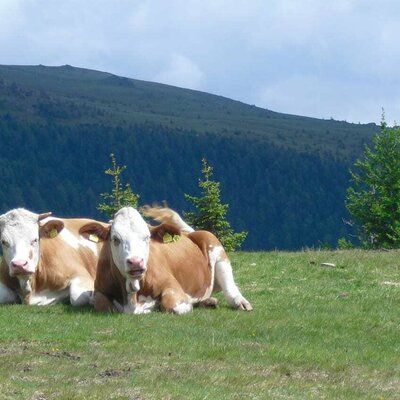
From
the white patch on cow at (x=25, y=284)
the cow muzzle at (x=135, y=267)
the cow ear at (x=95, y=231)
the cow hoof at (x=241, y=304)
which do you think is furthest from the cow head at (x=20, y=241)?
the cow hoof at (x=241, y=304)

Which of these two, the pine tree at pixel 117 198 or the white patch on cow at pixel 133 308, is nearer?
the white patch on cow at pixel 133 308

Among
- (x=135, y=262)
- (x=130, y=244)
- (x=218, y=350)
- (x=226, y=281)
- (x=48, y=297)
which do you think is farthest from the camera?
(x=226, y=281)

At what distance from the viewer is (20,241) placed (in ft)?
54.6

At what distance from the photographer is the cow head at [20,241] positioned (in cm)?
1642

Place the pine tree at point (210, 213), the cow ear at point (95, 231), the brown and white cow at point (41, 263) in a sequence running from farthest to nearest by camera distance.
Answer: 1. the pine tree at point (210, 213)
2. the cow ear at point (95, 231)
3. the brown and white cow at point (41, 263)

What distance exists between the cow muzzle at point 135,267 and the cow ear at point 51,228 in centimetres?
231

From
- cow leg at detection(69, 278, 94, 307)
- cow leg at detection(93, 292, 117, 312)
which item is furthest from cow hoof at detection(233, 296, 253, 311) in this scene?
cow leg at detection(69, 278, 94, 307)

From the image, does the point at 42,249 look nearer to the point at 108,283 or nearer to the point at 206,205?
the point at 108,283

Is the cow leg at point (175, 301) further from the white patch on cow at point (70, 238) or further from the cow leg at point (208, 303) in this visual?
the white patch on cow at point (70, 238)

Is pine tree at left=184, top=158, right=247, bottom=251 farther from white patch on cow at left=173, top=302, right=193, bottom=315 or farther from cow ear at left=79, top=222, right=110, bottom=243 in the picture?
white patch on cow at left=173, top=302, right=193, bottom=315

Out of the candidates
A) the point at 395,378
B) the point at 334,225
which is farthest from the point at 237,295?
the point at 334,225

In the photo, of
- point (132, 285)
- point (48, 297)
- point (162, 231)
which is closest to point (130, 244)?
point (132, 285)

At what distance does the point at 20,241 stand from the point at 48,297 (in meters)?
1.12

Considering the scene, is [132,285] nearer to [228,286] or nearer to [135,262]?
[135,262]
